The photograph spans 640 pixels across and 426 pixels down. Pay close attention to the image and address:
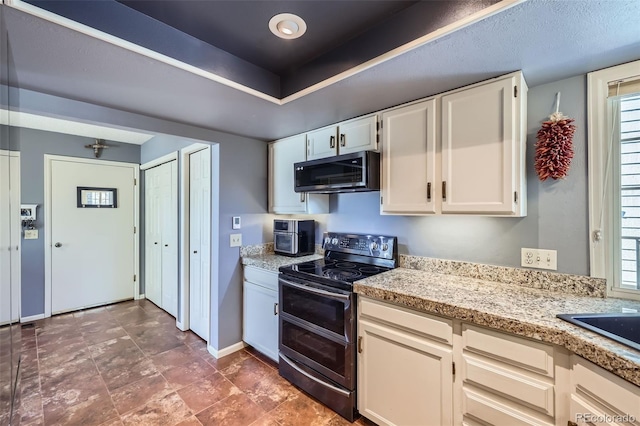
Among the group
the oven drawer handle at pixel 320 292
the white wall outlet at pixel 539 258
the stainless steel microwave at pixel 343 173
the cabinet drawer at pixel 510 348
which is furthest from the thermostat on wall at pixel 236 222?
the white wall outlet at pixel 539 258

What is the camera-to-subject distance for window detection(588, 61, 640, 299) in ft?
4.44

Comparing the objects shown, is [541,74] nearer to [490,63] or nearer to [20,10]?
[490,63]

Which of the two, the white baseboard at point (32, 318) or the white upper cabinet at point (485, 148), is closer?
the white upper cabinet at point (485, 148)

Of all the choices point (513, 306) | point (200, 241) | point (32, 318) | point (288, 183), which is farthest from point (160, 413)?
point (32, 318)

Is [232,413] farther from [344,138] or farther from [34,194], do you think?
[34,194]

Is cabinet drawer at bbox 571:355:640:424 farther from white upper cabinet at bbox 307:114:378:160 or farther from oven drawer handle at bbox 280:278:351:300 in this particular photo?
white upper cabinet at bbox 307:114:378:160

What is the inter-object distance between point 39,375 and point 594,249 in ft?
13.1

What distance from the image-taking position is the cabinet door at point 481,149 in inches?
56.4

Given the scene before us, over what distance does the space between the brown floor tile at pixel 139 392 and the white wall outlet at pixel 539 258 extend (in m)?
2.61

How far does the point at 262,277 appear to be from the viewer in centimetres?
241

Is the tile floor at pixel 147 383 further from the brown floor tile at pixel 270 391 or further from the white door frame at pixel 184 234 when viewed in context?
the white door frame at pixel 184 234

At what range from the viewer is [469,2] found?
106 cm

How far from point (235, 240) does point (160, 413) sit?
1.37m

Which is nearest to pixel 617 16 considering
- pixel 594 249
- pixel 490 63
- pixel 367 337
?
pixel 490 63
